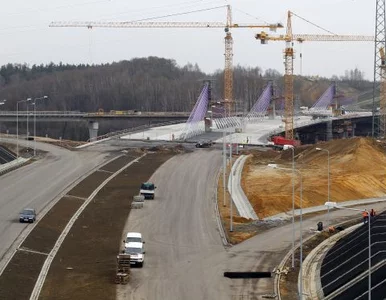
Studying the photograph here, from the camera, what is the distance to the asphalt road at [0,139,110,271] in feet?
145

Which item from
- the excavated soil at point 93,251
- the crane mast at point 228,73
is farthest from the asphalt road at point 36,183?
the crane mast at point 228,73

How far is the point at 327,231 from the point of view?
47125mm

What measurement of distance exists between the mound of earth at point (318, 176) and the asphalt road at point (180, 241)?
13.5ft

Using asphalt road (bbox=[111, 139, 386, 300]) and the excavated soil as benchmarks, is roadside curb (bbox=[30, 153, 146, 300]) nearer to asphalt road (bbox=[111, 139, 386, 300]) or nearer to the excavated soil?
the excavated soil

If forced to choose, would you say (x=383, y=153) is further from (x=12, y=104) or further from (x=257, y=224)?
(x=12, y=104)

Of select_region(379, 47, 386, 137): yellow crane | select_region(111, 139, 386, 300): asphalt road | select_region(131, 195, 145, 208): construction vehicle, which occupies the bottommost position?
select_region(111, 139, 386, 300): asphalt road

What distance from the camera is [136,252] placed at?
1483 inches

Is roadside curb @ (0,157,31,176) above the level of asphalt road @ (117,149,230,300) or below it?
above

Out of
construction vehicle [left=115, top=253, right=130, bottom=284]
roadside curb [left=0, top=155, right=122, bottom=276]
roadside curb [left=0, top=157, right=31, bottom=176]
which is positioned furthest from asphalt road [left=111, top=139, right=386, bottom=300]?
roadside curb [left=0, top=157, right=31, bottom=176]

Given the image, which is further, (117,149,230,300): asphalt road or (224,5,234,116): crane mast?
(224,5,234,116): crane mast

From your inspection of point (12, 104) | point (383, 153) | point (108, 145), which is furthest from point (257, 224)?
point (12, 104)

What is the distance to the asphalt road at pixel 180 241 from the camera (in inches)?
1304

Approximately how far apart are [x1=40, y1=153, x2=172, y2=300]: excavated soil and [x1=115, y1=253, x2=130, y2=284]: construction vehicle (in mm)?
398

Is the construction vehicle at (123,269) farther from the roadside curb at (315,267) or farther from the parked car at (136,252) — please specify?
the roadside curb at (315,267)
